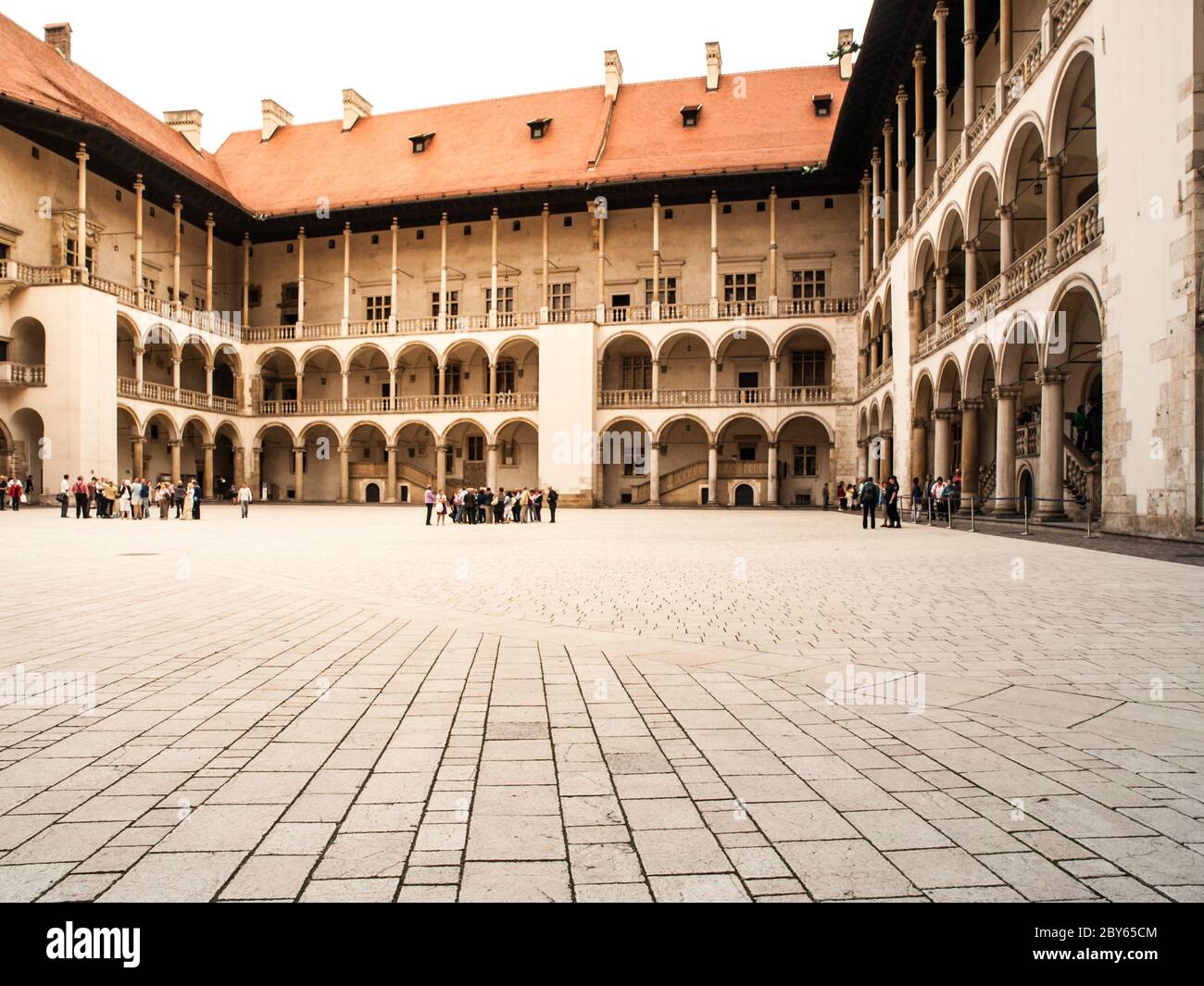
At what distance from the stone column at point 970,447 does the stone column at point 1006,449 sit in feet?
6.89

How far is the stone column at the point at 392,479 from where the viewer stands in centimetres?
4909

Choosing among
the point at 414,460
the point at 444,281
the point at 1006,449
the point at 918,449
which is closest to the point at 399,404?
the point at 414,460

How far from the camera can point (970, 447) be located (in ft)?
85.0

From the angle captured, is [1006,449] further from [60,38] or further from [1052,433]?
[60,38]

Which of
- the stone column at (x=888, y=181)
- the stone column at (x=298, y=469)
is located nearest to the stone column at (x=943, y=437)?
the stone column at (x=888, y=181)

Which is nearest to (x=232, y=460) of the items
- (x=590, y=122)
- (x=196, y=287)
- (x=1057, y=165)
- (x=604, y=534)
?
(x=196, y=287)

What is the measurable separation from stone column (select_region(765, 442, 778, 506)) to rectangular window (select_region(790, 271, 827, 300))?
8.54m

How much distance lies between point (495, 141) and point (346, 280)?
12548mm

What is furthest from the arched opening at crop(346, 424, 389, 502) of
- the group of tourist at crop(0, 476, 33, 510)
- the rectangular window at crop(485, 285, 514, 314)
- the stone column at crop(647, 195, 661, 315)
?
the stone column at crop(647, 195, 661, 315)

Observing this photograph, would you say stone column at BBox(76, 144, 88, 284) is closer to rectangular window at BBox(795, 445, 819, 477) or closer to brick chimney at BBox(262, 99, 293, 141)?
brick chimney at BBox(262, 99, 293, 141)

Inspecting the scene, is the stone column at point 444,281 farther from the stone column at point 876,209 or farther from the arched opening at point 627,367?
the stone column at point 876,209

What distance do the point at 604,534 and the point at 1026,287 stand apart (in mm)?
11813

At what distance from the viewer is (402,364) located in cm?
5153
